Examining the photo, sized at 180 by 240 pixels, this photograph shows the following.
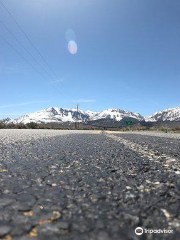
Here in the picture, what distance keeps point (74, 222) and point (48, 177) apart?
4.99ft

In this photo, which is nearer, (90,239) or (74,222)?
(90,239)

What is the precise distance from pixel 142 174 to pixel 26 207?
2068 mm

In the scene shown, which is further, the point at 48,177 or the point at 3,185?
the point at 48,177

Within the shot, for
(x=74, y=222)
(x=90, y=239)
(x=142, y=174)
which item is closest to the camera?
(x=90, y=239)

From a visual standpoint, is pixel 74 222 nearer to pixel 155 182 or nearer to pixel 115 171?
pixel 155 182

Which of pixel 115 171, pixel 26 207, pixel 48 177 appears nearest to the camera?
pixel 26 207

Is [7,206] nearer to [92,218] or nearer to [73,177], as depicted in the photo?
[92,218]

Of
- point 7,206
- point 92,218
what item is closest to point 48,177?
point 7,206

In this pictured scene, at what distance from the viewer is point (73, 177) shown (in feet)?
9.88

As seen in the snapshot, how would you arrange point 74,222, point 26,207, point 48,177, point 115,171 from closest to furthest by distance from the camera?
point 74,222, point 26,207, point 48,177, point 115,171

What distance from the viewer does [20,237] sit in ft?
4.47

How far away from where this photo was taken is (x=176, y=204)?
1948 mm

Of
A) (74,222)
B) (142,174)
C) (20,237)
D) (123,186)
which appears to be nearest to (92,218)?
(74,222)

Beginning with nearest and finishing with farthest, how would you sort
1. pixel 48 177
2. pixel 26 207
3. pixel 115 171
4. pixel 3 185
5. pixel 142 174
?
pixel 26 207
pixel 3 185
pixel 48 177
pixel 142 174
pixel 115 171
